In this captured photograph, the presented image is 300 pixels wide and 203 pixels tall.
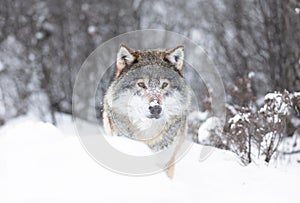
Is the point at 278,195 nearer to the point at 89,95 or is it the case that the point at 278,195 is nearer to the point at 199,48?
the point at 89,95

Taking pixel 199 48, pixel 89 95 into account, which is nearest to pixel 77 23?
pixel 89 95

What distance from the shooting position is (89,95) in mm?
10719

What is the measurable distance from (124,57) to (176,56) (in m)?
0.49

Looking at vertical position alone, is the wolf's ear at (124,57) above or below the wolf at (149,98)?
above

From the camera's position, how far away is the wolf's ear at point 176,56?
4867 mm

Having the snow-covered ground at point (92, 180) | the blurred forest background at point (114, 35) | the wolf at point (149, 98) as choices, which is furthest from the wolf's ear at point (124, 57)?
the blurred forest background at point (114, 35)

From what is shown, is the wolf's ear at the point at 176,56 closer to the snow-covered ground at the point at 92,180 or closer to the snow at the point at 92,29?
the snow-covered ground at the point at 92,180

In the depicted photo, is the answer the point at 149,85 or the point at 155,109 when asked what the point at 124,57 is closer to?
the point at 149,85

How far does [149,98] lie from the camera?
4531mm

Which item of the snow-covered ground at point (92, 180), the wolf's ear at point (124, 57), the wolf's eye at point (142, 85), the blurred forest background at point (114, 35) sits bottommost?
the snow-covered ground at point (92, 180)

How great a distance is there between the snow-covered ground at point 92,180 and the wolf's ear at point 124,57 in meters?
0.83

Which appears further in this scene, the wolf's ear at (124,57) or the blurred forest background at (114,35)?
the blurred forest background at (114,35)

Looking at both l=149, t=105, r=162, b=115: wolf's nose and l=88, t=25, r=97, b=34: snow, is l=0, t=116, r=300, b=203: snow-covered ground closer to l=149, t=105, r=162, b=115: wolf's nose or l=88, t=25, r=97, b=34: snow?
l=149, t=105, r=162, b=115: wolf's nose

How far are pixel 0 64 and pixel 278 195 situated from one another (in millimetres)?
7902
